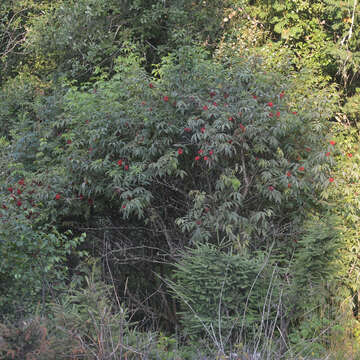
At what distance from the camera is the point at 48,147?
23.1ft

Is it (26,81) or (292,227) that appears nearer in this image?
(292,227)

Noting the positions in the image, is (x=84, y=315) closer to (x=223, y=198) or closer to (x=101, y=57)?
(x=223, y=198)

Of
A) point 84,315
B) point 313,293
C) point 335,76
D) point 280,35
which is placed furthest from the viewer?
point 280,35

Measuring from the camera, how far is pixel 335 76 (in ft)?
27.4

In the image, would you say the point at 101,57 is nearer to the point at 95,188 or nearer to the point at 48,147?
the point at 48,147

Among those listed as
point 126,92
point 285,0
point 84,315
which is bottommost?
point 84,315

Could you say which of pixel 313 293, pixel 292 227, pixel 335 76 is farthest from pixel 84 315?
pixel 335 76

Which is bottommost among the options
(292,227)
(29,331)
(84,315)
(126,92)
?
(292,227)

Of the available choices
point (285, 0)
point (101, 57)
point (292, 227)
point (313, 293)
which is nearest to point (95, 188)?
point (292, 227)

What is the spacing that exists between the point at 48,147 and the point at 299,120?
10.9 ft

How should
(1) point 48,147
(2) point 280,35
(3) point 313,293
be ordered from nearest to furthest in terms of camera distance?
(3) point 313,293
(1) point 48,147
(2) point 280,35

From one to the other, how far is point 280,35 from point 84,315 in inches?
270

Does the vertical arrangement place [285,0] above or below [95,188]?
above

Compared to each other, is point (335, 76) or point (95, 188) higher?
point (335, 76)
